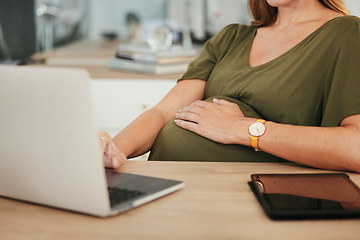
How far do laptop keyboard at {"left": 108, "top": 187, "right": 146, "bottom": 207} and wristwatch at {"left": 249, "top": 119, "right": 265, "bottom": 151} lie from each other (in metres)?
0.40

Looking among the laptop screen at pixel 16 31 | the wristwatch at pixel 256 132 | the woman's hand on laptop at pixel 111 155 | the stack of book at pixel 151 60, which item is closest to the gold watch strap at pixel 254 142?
the wristwatch at pixel 256 132

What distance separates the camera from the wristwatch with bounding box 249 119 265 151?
1175mm

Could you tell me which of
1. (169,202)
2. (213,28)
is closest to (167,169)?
(169,202)

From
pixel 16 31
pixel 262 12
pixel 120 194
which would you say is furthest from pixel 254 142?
pixel 16 31

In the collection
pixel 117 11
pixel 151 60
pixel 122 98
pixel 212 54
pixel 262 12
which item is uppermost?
pixel 262 12

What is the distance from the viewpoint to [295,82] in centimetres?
128

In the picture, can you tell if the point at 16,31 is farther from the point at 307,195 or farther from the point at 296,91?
the point at 307,195

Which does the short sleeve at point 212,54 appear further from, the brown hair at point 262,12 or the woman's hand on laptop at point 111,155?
the woman's hand on laptop at point 111,155

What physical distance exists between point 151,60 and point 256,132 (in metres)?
1.49

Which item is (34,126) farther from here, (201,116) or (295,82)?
(295,82)

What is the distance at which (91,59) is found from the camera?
322 cm

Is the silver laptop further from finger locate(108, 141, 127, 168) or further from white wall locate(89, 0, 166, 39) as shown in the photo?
white wall locate(89, 0, 166, 39)

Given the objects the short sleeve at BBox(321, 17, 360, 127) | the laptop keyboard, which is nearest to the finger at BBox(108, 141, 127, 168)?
the laptop keyboard

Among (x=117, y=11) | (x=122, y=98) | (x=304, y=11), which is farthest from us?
(x=117, y=11)
